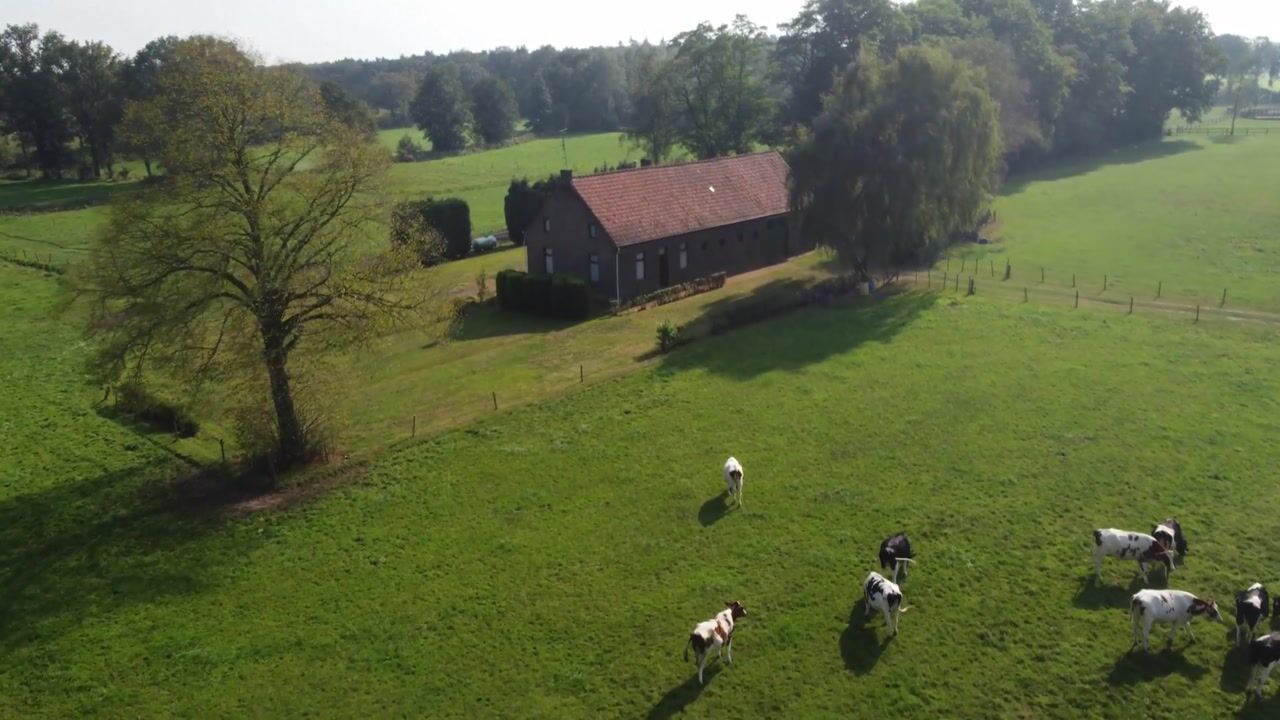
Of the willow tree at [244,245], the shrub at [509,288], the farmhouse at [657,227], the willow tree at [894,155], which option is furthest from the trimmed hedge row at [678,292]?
the willow tree at [244,245]

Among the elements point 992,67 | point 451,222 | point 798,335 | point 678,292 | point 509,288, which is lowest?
point 798,335

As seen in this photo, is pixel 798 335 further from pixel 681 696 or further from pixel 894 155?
pixel 681 696

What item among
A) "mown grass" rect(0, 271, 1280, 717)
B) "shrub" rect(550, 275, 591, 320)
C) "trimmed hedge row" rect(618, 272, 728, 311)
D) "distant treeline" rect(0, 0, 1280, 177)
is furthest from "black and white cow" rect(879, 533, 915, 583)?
"distant treeline" rect(0, 0, 1280, 177)

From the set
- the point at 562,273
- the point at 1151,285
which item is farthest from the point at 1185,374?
the point at 562,273

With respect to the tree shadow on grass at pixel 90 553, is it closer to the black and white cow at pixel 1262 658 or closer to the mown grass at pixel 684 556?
the mown grass at pixel 684 556

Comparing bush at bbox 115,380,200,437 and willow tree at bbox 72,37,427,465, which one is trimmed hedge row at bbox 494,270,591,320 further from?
bush at bbox 115,380,200,437

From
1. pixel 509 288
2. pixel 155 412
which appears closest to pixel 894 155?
pixel 509 288
